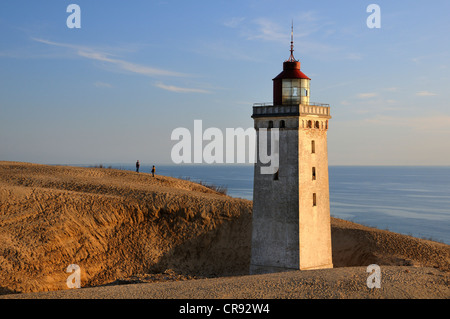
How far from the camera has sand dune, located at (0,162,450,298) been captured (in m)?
26.9

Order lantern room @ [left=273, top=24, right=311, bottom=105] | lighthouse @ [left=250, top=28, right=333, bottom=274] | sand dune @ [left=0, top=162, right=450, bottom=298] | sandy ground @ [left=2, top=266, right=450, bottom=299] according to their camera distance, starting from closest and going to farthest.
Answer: sandy ground @ [left=2, top=266, right=450, bottom=299] < lighthouse @ [left=250, top=28, right=333, bottom=274] < lantern room @ [left=273, top=24, right=311, bottom=105] < sand dune @ [left=0, top=162, right=450, bottom=298]

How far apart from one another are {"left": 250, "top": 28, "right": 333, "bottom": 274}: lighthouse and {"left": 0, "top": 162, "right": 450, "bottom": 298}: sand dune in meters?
3.02

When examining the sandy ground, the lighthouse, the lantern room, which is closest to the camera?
the sandy ground

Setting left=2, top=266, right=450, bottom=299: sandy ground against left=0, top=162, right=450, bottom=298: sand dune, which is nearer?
left=2, top=266, right=450, bottom=299: sandy ground

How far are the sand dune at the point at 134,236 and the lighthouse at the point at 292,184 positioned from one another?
3024 millimetres

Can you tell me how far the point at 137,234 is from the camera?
31203 mm

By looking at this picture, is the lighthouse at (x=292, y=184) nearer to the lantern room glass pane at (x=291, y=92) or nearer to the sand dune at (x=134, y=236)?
the lantern room glass pane at (x=291, y=92)

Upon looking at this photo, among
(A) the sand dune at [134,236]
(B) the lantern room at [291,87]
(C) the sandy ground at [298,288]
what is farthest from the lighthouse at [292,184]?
(C) the sandy ground at [298,288]

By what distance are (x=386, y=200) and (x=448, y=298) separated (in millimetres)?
97615

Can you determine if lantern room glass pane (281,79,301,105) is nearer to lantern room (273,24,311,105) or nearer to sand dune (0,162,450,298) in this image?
lantern room (273,24,311,105)

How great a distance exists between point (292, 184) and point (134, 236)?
11511mm

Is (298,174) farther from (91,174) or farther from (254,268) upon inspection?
(91,174)

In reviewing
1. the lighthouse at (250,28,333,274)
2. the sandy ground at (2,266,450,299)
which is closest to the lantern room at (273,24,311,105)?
the lighthouse at (250,28,333,274)

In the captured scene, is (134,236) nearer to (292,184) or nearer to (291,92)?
(292,184)
